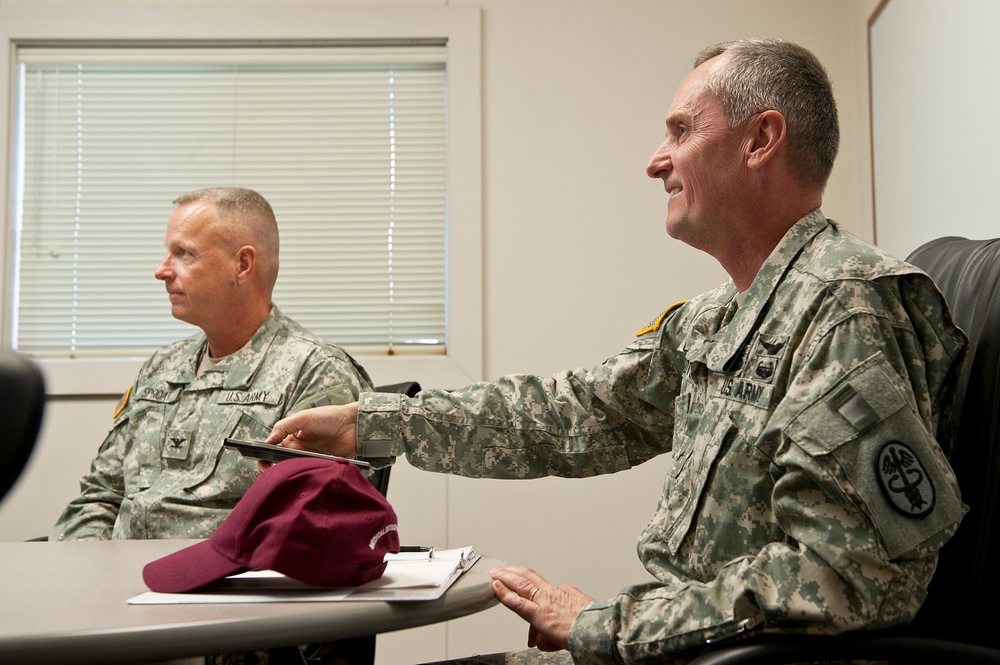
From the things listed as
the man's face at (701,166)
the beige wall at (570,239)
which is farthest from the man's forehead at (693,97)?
the beige wall at (570,239)

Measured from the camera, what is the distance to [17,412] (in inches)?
35.4

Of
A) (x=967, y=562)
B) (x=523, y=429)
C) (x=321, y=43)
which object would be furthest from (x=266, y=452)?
(x=321, y=43)

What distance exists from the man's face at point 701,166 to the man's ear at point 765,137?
0.02 metres

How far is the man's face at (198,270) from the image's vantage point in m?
2.30

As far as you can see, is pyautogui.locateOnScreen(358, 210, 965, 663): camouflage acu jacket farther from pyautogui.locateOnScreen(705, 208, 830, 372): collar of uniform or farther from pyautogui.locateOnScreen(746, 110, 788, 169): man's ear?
pyautogui.locateOnScreen(746, 110, 788, 169): man's ear

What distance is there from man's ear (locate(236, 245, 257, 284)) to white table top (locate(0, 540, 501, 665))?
126cm

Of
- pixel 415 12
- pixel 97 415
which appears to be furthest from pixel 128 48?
pixel 97 415

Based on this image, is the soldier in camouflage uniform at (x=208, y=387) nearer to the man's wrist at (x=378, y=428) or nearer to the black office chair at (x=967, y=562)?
the man's wrist at (x=378, y=428)

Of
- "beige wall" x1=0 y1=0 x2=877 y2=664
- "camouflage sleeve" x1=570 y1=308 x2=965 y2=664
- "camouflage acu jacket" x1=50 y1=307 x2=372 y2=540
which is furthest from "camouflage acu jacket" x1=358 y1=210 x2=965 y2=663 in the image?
"beige wall" x1=0 y1=0 x2=877 y2=664

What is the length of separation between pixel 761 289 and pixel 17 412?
3.07 ft

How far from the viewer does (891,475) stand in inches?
38.8

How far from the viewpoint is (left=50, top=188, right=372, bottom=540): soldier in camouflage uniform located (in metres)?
2.05

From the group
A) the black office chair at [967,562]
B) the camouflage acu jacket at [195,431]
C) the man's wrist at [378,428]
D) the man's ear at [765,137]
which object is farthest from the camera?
the camouflage acu jacket at [195,431]

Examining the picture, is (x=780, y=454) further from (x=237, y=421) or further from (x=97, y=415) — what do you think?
(x=97, y=415)
